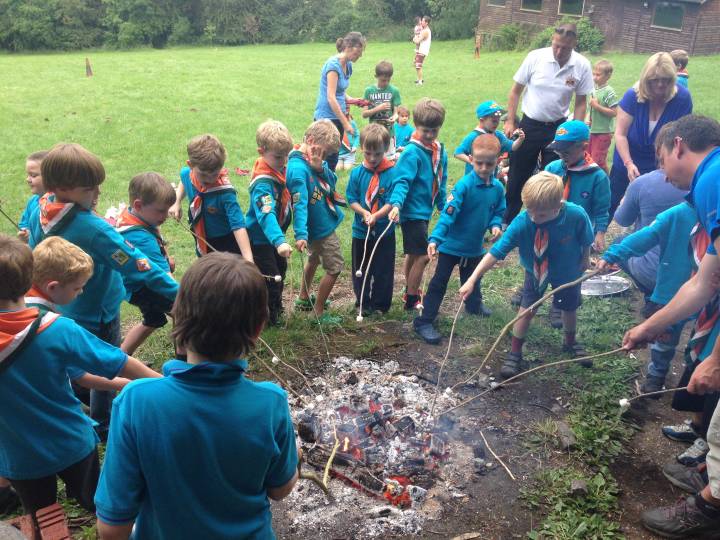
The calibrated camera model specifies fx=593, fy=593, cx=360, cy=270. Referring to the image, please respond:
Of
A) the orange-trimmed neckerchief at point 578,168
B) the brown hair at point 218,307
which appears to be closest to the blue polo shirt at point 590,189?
the orange-trimmed neckerchief at point 578,168

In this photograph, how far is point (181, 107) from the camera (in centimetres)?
1644

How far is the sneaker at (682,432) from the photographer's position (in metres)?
4.17

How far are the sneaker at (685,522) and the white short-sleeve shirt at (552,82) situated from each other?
4571 millimetres

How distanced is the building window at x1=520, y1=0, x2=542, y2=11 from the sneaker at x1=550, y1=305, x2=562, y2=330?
31.1m

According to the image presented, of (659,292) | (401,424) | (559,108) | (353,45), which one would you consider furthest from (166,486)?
(353,45)

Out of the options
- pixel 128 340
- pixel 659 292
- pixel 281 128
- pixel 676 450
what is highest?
pixel 281 128

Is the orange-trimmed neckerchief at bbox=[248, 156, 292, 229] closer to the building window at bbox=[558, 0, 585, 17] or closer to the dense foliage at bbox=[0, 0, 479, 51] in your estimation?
the building window at bbox=[558, 0, 585, 17]

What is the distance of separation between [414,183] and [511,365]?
189 cm

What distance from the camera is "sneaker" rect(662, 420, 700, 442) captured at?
4.17 meters

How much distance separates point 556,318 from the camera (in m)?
5.82

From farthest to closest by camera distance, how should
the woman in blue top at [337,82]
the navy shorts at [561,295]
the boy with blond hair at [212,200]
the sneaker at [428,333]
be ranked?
the woman in blue top at [337,82]
the sneaker at [428,333]
the navy shorts at [561,295]
the boy with blond hair at [212,200]

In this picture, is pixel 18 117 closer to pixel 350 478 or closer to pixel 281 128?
pixel 281 128

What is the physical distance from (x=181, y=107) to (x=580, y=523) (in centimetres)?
1562

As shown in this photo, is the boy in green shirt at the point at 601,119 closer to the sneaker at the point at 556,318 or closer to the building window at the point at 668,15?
the sneaker at the point at 556,318
